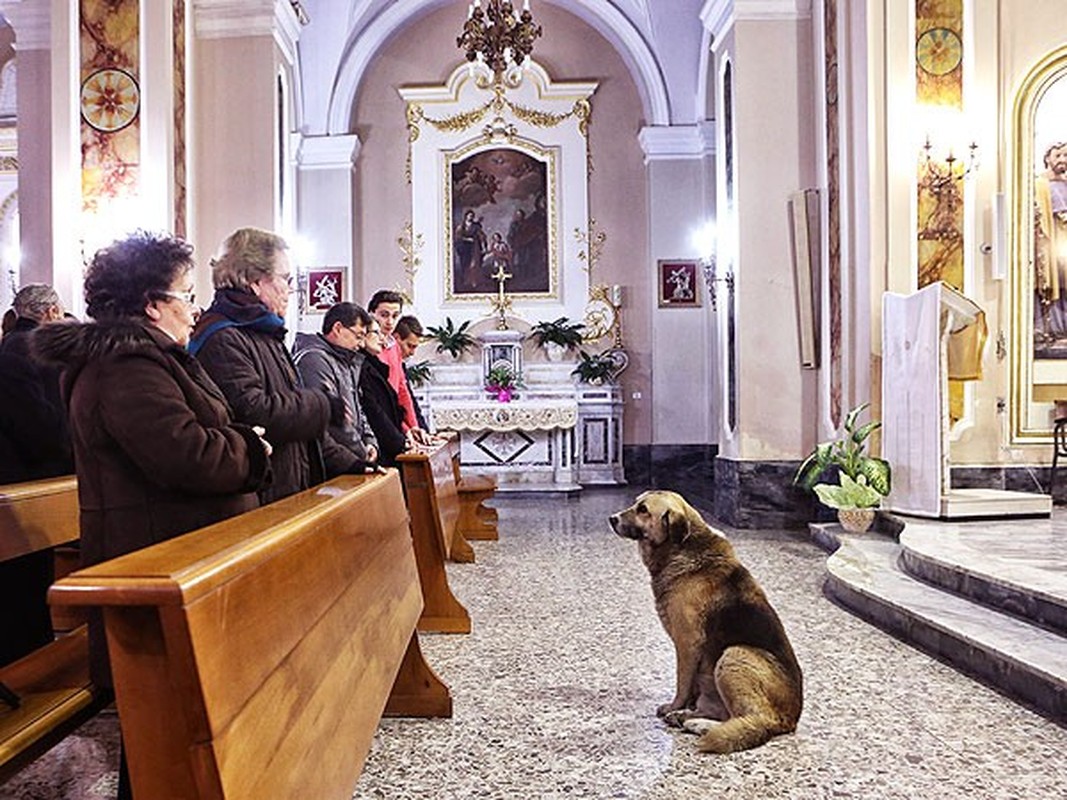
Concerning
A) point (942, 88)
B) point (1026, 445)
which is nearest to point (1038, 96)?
point (942, 88)

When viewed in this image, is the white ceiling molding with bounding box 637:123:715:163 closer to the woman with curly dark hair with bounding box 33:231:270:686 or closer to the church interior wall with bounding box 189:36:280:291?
the church interior wall with bounding box 189:36:280:291

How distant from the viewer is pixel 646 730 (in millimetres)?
3258

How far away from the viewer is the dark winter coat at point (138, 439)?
6.83ft

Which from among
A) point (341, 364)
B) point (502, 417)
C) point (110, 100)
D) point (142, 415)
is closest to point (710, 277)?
point (502, 417)

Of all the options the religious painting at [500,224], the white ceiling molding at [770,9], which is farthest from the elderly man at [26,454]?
the religious painting at [500,224]

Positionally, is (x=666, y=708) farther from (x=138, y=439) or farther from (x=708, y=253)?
(x=708, y=253)

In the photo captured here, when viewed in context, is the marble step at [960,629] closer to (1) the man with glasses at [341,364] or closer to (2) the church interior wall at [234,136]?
(1) the man with glasses at [341,364]

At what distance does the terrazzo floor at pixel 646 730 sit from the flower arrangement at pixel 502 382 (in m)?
6.65

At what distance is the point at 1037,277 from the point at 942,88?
161cm

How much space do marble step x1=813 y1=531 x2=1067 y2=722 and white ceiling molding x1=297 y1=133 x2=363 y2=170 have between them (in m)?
8.96

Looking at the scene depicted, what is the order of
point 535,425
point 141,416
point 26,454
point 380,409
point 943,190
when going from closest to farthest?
1. point 141,416
2. point 26,454
3. point 380,409
4. point 943,190
5. point 535,425

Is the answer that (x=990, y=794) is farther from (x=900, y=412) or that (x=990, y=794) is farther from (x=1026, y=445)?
(x=1026, y=445)

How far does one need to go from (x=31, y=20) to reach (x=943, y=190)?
7.83 m

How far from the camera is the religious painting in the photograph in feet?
41.4
